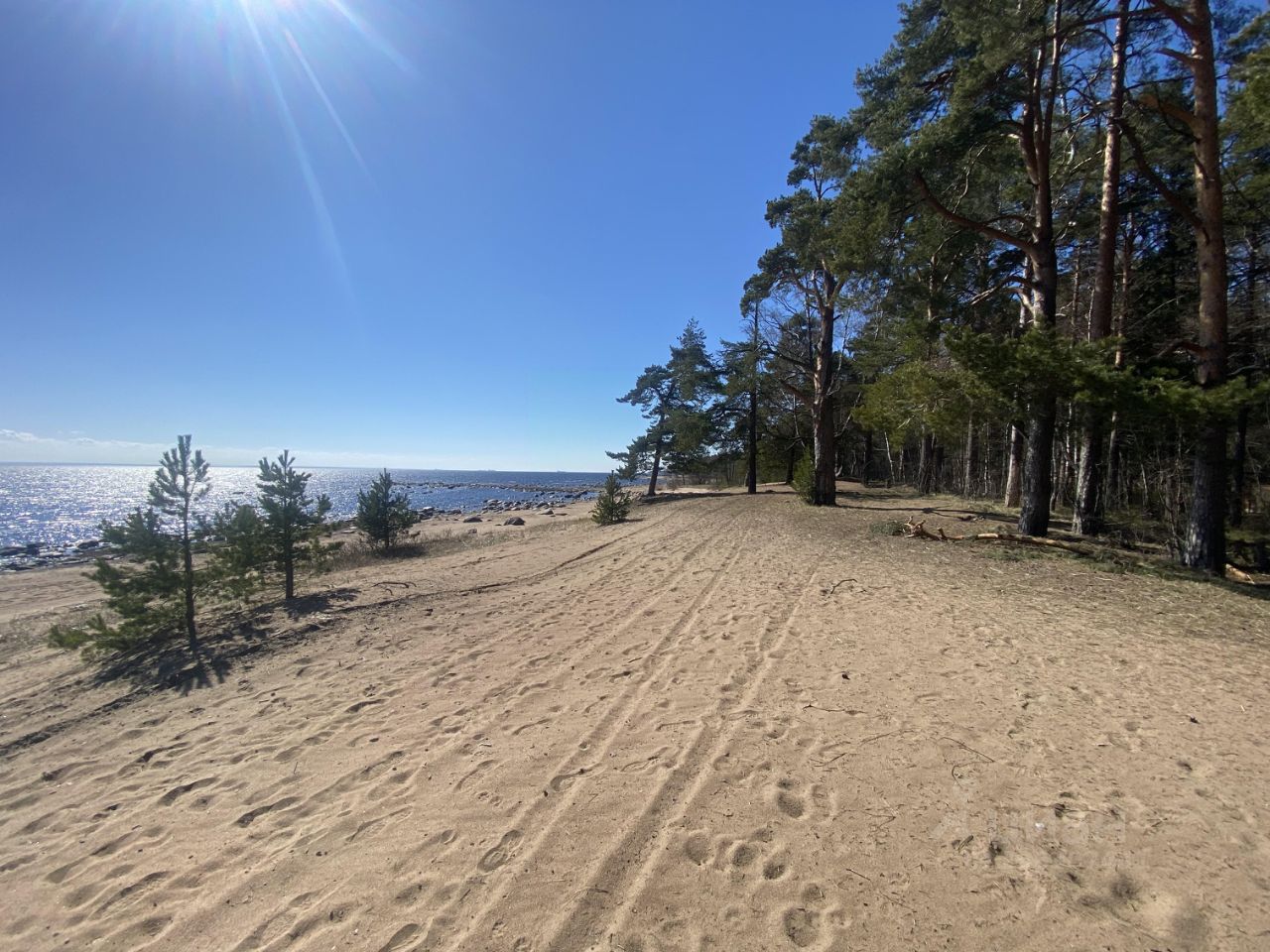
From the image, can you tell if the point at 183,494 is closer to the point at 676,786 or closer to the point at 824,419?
the point at 676,786

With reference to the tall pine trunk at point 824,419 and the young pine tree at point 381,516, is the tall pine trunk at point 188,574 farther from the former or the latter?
the tall pine trunk at point 824,419

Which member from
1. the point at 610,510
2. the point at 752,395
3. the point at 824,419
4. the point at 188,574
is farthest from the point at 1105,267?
the point at 188,574

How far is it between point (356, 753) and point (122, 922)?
141 cm

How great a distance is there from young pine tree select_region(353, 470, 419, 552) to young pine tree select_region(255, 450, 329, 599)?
588 centimetres

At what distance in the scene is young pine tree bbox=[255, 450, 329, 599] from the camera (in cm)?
959

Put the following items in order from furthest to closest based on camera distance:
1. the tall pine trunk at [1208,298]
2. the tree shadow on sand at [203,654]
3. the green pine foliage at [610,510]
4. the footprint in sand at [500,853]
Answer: the green pine foliage at [610,510] < the tall pine trunk at [1208,298] < the tree shadow on sand at [203,654] < the footprint in sand at [500,853]

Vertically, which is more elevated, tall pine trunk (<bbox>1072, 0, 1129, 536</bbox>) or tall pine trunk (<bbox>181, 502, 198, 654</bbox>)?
tall pine trunk (<bbox>1072, 0, 1129, 536</bbox>)

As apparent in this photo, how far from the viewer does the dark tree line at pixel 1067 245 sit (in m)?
7.90

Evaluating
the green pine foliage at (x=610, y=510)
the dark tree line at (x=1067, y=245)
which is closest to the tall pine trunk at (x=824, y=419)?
the dark tree line at (x=1067, y=245)

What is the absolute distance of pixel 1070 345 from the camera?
840 cm

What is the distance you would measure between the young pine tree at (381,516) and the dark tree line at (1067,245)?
1535 centimetres

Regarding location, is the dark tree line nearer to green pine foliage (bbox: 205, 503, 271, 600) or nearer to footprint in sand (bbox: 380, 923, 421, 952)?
footprint in sand (bbox: 380, 923, 421, 952)

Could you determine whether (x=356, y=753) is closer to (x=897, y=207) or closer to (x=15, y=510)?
(x=897, y=207)

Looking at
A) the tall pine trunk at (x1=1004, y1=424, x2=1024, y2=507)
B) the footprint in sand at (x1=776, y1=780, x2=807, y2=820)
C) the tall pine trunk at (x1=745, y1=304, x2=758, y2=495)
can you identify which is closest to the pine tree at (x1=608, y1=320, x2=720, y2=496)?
the tall pine trunk at (x1=745, y1=304, x2=758, y2=495)
